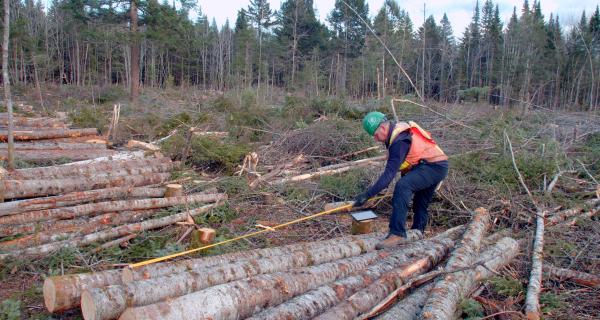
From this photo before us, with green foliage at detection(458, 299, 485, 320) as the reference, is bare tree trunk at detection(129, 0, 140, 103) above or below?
above

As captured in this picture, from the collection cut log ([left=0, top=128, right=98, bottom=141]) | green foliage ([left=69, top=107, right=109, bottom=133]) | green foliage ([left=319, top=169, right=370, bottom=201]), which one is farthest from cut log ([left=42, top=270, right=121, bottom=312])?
green foliage ([left=69, top=107, right=109, bottom=133])

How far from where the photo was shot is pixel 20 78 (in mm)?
30328

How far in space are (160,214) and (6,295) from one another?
6.89 feet

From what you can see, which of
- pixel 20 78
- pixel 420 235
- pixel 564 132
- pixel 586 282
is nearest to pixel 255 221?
pixel 420 235

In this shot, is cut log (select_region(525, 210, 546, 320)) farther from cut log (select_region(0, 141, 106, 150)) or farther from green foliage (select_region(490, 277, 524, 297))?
cut log (select_region(0, 141, 106, 150))

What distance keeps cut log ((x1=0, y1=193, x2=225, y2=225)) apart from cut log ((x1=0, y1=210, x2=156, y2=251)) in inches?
2.9

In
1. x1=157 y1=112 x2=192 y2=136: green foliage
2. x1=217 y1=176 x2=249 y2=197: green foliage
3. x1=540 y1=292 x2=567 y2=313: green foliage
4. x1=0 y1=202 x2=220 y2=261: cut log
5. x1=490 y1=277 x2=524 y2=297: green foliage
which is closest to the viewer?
x1=540 y1=292 x2=567 y2=313: green foliage

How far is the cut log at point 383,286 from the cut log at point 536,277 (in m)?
0.79

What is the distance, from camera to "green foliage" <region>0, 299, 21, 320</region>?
321 centimetres

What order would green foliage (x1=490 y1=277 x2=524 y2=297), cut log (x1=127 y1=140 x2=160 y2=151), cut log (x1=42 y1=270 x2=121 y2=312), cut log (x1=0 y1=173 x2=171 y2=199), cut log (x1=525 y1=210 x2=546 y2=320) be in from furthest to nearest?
→ 1. cut log (x1=127 y1=140 x2=160 y2=151)
2. cut log (x1=0 y1=173 x2=171 y2=199)
3. green foliage (x1=490 y1=277 x2=524 y2=297)
4. cut log (x1=525 y1=210 x2=546 y2=320)
5. cut log (x1=42 y1=270 x2=121 y2=312)

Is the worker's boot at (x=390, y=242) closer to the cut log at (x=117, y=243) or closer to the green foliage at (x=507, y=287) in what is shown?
the green foliage at (x=507, y=287)

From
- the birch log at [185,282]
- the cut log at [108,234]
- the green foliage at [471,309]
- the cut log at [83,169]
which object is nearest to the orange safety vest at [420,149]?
the birch log at [185,282]

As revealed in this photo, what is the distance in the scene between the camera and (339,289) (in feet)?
10.7

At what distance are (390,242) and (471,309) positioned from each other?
1248mm
